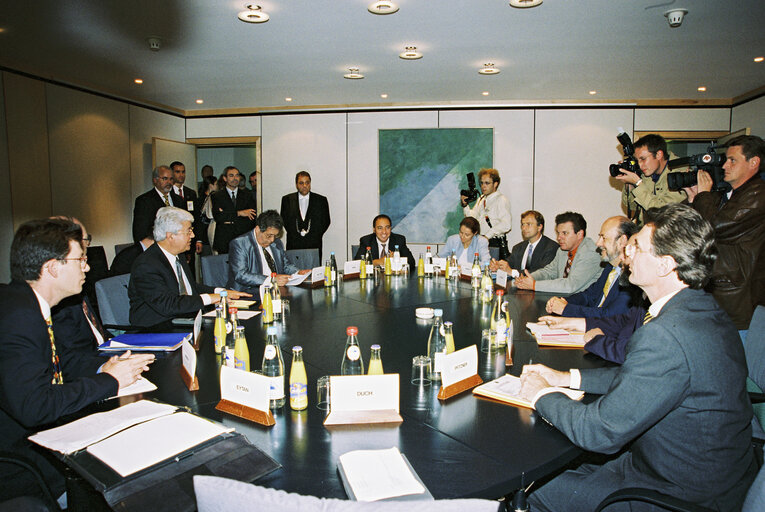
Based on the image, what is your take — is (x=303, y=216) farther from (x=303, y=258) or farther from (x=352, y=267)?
(x=352, y=267)

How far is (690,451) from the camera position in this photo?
1.50 m

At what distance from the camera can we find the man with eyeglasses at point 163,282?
312 cm

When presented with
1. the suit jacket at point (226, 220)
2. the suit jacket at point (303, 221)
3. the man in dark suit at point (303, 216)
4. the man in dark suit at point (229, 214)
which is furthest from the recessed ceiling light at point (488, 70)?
the suit jacket at point (226, 220)

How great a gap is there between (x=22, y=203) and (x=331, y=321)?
522cm

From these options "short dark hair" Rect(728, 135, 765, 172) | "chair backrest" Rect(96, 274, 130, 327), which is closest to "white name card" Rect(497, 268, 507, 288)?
"short dark hair" Rect(728, 135, 765, 172)

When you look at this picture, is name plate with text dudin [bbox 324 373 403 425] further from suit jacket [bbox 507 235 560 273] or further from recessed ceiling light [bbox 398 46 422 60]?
recessed ceiling light [bbox 398 46 422 60]

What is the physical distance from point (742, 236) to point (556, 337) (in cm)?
164

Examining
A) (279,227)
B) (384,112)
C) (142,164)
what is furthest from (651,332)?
(142,164)

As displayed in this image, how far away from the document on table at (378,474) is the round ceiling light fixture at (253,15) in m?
3.74

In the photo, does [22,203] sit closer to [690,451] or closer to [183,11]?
[183,11]

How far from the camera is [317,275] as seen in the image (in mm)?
4289

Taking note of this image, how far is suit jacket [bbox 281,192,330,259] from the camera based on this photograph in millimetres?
7953

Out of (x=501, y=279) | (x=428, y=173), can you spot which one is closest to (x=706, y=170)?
(x=501, y=279)

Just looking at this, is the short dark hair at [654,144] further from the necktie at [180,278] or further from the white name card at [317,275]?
→ the necktie at [180,278]
